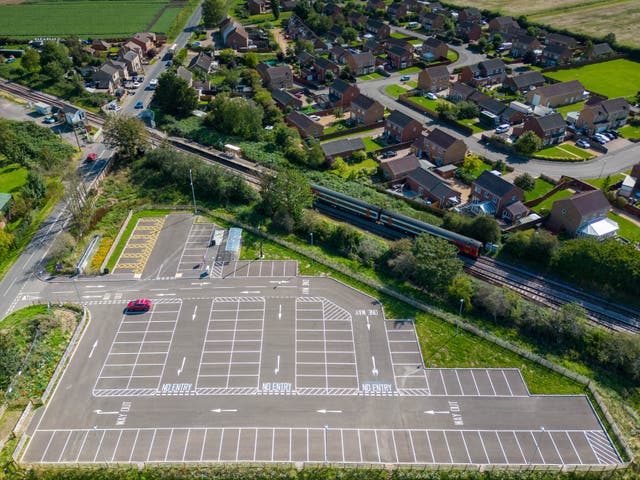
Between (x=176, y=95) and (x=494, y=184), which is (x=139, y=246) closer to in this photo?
(x=176, y=95)

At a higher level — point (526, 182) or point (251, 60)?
point (251, 60)

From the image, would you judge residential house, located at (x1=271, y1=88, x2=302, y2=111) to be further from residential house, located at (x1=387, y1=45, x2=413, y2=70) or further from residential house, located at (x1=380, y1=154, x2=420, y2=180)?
residential house, located at (x1=387, y1=45, x2=413, y2=70)

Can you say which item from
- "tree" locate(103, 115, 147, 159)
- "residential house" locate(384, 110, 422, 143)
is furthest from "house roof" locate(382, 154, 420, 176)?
"tree" locate(103, 115, 147, 159)

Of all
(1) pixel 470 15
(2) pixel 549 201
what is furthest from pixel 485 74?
(1) pixel 470 15

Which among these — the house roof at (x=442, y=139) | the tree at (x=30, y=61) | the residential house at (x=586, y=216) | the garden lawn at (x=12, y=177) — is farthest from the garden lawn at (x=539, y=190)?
the tree at (x=30, y=61)

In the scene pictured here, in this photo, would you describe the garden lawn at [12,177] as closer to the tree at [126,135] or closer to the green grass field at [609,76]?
Answer: the tree at [126,135]

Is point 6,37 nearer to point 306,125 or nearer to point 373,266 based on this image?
point 306,125
